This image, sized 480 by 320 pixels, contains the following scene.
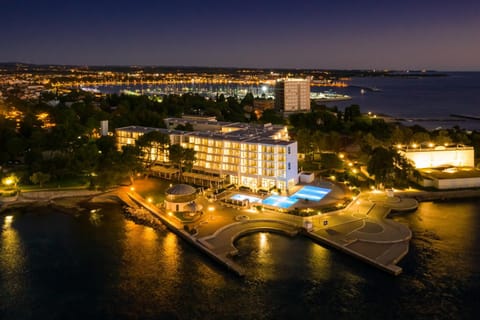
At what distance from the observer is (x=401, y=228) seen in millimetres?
33031

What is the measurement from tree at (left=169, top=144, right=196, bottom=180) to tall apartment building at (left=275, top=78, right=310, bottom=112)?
2987 inches

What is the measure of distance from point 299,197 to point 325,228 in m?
7.19

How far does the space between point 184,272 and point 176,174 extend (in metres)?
21.7

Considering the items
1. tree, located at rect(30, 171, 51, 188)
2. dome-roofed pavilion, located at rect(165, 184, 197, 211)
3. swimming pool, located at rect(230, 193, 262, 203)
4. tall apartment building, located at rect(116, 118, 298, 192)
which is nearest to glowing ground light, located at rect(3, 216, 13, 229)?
tree, located at rect(30, 171, 51, 188)

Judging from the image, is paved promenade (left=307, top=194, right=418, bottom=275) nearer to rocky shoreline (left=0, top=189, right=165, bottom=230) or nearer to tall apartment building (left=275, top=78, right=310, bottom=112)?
rocky shoreline (left=0, top=189, right=165, bottom=230)

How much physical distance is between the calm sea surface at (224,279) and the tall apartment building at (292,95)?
86.1 m

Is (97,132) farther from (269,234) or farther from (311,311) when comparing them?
(311,311)

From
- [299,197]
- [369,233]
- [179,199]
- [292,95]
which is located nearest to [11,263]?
[179,199]

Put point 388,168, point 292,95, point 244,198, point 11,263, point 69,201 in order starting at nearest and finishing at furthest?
1. point 11,263
2. point 244,198
3. point 388,168
4. point 69,201
5. point 292,95

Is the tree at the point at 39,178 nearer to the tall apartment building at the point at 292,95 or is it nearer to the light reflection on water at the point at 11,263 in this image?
the light reflection on water at the point at 11,263

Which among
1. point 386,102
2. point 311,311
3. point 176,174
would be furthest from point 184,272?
point 386,102

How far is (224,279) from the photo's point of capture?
87.6 ft

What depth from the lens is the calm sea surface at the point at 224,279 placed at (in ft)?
77.3

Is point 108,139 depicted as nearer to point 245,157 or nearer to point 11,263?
point 245,157
